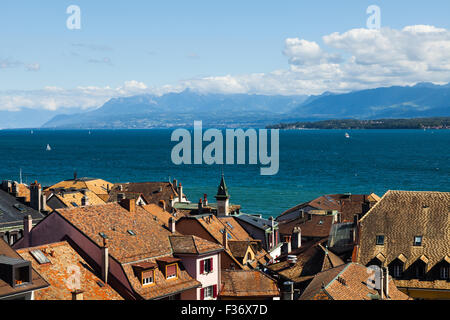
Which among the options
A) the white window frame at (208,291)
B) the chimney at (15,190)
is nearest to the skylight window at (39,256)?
the white window frame at (208,291)

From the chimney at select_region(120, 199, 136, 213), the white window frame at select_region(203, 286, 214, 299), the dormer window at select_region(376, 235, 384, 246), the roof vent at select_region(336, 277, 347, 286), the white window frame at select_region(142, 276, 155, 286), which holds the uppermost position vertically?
the chimney at select_region(120, 199, 136, 213)

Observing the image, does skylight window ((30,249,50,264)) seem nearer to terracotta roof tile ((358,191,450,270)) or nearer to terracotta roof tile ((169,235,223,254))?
terracotta roof tile ((169,235,223,254))

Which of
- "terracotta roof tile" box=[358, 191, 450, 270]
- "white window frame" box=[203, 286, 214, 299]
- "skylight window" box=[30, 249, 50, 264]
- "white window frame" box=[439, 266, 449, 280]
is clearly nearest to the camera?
"skylight window" box=[30, 249, 50, 264]

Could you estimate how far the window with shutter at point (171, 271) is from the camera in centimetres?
4043

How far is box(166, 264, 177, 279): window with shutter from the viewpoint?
4043cm

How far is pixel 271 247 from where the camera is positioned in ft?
233

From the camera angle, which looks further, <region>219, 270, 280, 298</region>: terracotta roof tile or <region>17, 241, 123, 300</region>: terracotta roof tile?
<region>219, 270, 280, 298</region>: terracotta roof tile

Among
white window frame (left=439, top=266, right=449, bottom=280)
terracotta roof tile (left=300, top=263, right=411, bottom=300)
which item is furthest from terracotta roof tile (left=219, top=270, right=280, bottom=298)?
white window frame (left=439, top=266, right=449, bottom=280)

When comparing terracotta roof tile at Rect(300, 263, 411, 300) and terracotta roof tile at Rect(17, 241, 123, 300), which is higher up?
terracotta roof tile at Rect(17, 241, 123, 300)

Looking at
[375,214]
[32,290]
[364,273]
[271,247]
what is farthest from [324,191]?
[32,290]

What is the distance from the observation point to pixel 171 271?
40.8 meters

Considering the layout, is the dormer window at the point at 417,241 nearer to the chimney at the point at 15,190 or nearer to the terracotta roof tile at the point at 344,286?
the terracotta roof tile at the point at 344,286
